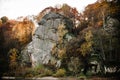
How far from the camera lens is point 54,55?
6.64 m

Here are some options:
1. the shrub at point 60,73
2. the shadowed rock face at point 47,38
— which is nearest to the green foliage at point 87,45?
the shadowed rock face at point 47,38

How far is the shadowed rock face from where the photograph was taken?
670 centimetres

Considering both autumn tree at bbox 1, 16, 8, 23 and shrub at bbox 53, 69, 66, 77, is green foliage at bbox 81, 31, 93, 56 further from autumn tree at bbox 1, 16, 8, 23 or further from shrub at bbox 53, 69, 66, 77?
autumn tree at bbox 1, 16, 8, 23

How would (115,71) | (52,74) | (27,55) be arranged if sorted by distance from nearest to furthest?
(115,71)
(52,74)
(27,55)

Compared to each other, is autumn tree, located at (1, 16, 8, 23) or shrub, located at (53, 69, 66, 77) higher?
autumn tree, located at (1, 16, 8, 23)

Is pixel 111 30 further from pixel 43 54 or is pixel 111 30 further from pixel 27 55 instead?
pixel 27 55

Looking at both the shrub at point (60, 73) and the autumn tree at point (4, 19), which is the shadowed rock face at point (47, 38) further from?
the autumn tree at point (4, 19)

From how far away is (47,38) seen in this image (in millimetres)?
6887

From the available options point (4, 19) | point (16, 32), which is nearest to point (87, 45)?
point (16, 32)

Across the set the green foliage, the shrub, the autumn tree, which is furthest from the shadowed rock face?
the autumn tree

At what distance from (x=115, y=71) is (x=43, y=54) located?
6.12 feet

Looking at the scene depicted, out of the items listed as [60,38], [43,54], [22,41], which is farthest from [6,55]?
[60,38]

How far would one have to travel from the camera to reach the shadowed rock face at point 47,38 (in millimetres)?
6695

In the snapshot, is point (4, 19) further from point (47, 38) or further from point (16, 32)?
point (47, 38)
